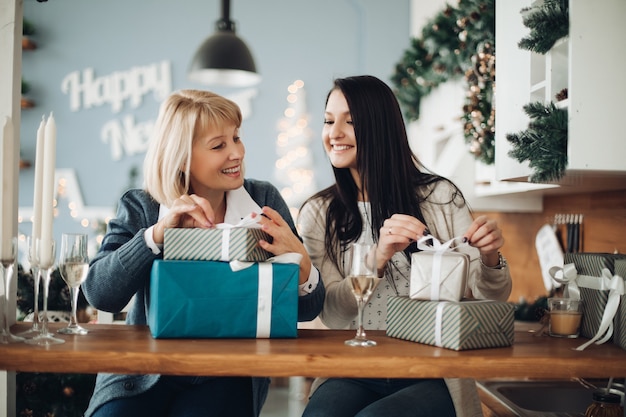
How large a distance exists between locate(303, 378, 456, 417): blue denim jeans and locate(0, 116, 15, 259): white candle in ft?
2.28

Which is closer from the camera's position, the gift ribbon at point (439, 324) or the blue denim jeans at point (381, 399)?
the gift ribbon at point (439, 324)

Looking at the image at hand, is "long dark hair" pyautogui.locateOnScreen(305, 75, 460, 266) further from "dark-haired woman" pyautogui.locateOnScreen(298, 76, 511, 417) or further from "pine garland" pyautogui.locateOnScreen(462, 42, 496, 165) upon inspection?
"pine garland" pyautogui.locateOnScreen(462, 42, 496, 165)

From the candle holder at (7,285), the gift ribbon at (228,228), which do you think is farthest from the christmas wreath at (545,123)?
the candle holder at (7,285)

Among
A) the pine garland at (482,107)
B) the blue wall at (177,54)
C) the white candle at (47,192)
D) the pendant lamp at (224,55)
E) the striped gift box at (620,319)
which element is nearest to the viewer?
the white candle at (47,192)

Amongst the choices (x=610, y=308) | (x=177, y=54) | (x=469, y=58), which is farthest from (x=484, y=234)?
(x=177, y=54)

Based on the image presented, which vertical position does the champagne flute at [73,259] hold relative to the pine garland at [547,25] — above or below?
below

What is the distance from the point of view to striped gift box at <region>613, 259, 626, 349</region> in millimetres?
1341

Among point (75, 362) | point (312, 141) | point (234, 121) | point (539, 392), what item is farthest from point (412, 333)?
point (312, 141)

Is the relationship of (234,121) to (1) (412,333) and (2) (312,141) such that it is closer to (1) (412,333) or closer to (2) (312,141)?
(1) (412,333)

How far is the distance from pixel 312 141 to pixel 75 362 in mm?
4094

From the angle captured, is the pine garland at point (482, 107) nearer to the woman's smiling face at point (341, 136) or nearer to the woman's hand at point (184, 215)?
the woman's smiling face at point (341, 136)

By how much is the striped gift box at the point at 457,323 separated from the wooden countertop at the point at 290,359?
21 mm

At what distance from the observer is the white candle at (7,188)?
1.25 meters

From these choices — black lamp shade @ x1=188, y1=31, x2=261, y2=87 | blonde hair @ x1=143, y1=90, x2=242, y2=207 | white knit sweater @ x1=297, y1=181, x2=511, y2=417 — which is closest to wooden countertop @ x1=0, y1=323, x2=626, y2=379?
white knit sweater @ x1=297, y1=181, x2=511, y2=417
